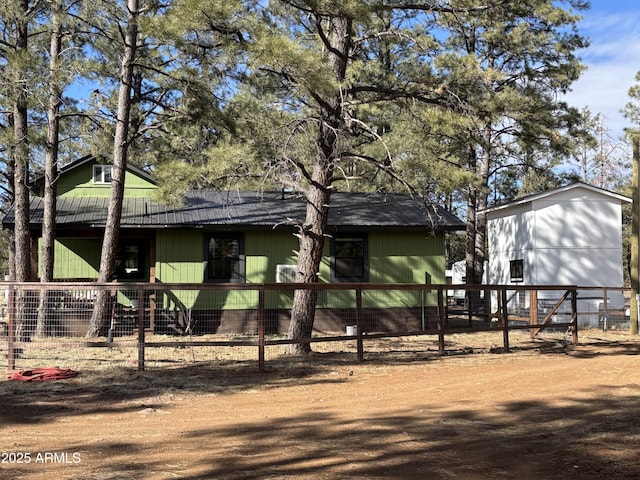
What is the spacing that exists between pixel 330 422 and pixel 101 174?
44.0ft

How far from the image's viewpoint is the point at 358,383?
902cm

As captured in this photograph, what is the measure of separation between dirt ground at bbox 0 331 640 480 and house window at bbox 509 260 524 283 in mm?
9415

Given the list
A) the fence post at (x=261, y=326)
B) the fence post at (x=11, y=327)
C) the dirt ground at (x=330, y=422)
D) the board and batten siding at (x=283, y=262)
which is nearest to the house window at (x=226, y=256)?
the board and batten siding at (x=283, y=262)

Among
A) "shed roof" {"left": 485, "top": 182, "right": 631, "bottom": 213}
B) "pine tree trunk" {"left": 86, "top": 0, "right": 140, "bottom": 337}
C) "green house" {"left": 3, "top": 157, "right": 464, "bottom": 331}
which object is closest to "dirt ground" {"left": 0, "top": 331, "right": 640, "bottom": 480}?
"pine tree trunk" {"left": 86, "top": 0, "right": 140, "bottom": 337}

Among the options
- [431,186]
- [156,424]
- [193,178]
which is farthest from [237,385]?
[431,186]

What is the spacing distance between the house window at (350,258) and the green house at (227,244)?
28 mm

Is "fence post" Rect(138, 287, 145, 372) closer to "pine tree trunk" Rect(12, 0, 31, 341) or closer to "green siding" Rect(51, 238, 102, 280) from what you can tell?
"pine tree trunk" Rect(12, 0, 31, 341)

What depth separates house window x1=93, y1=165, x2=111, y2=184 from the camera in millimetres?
17656

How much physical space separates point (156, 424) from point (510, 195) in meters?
35.9

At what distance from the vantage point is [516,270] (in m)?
20.4

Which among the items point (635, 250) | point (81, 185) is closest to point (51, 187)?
point (81, 185)

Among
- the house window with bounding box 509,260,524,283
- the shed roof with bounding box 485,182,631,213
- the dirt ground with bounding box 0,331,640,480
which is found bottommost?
the dirt ground with bounding box 0,331,640,480

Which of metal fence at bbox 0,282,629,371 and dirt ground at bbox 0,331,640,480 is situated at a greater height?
metal fence at bbox 0,282,629,371

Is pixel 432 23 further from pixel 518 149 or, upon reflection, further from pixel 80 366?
pixel 518 149
